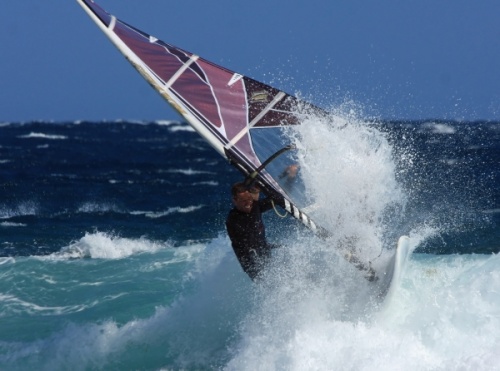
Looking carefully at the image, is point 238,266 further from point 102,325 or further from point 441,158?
point 441,158

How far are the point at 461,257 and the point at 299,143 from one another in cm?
387

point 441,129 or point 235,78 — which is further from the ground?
point 441,129

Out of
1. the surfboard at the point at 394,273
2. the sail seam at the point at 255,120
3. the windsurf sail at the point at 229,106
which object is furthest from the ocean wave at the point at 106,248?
the surfboard at the point at 394,273

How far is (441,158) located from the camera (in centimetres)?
2425

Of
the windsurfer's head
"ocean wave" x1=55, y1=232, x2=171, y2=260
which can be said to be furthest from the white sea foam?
the windsurfer's head

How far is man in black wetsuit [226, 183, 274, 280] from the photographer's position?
6941 millimetres

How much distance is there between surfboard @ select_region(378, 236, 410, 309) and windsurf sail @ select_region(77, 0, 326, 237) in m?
0.64

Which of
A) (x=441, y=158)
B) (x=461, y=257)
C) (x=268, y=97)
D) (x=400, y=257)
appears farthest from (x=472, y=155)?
(x=400, y=257)

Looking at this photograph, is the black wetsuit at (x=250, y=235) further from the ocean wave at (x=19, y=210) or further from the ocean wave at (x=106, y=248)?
the ocean wave at (x=19, y=210)

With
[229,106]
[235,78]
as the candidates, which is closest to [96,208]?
[235,78]

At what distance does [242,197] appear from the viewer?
6934 mm

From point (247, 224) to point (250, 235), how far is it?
107 millimetres

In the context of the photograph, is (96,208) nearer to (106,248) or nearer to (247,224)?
(106,248)

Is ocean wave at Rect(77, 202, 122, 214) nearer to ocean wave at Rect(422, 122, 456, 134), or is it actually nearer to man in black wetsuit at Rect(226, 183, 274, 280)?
man in black wetsuit at Rect(226, 183, 274, 280)
